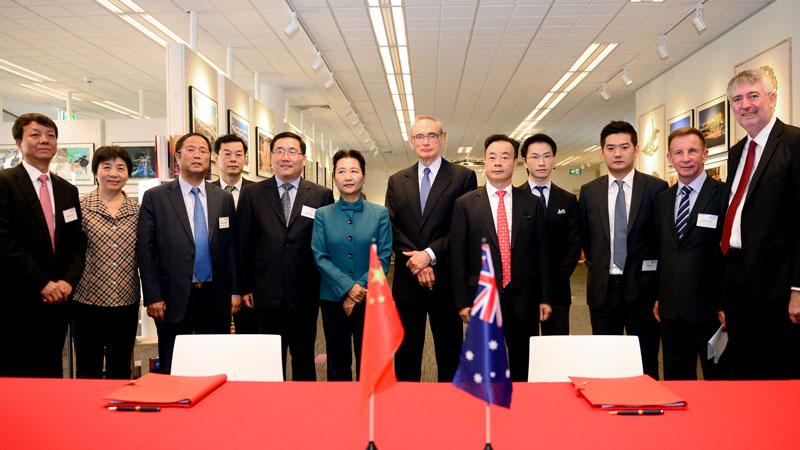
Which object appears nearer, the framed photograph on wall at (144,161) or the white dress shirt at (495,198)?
the white dress shirt at (495,198)

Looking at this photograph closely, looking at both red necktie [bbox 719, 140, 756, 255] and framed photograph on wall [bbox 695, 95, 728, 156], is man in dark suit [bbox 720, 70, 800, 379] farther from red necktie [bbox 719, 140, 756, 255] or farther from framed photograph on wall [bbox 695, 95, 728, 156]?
framed photograph on wall [bbox 695, 95, 728, 156]

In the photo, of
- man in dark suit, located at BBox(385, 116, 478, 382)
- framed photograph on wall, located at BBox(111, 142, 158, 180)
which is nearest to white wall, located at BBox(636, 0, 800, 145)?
man in dark suit, located at BBox(385, 116, 478, 382)

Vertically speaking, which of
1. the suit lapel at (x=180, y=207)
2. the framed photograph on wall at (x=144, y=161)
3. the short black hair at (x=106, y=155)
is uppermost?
the framed photograph on wall at (x=144, y=161)

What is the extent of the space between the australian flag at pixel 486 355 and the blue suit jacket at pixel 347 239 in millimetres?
1788

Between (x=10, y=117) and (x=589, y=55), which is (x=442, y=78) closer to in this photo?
(x=589, y=55)

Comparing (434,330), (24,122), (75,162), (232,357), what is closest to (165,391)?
(232,357)

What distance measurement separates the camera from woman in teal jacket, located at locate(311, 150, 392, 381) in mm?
2896

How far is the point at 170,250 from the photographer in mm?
2971

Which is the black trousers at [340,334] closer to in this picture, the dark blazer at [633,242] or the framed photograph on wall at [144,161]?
the dark blazer at [633,242]

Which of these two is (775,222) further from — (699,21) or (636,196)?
(699,21)

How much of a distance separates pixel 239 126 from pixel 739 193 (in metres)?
6.59

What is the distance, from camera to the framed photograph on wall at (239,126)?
7.14 metres

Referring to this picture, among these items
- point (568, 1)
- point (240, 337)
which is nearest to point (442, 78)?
point (568, 1)

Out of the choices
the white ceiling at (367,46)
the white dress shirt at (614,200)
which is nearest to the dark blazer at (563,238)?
the white dress shirt at (614,200)
